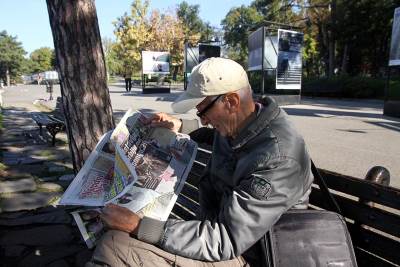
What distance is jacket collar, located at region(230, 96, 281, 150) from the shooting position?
188 cm

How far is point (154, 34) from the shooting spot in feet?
187

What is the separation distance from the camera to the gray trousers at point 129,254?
1757mm

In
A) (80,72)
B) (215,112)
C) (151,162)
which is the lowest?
(151,162)

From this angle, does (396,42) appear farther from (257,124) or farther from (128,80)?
(128,80)

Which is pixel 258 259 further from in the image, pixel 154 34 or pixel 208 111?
pixel 154 34

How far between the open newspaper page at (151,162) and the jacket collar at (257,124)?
1.56ft

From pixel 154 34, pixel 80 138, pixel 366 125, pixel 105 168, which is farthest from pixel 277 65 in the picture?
pixel 154 34

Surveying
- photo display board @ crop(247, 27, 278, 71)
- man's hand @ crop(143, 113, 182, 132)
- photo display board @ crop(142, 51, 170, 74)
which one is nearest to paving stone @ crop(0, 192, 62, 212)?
man's hand @ crop(143, 113, 182, 132)

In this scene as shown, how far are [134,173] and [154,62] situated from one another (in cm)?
2997

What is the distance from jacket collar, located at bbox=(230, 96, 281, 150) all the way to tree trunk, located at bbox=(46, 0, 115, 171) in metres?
2.13

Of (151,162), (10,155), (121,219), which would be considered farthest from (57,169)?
(121,219)

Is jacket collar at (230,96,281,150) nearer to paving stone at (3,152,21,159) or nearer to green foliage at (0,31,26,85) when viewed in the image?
paving stone at (3,152,21,159)

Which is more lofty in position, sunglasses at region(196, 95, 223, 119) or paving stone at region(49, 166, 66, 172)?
sunglasses at region(196, 95, 223, 119)

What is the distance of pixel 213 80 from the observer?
1.85 metres
